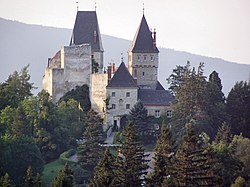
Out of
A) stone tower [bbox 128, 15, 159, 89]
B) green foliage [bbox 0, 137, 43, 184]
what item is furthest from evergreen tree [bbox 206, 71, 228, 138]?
green foliage [bbox 0, 137, 43, 184]

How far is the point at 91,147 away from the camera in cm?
5188

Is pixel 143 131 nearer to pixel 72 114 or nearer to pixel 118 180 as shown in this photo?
pixel 72 114

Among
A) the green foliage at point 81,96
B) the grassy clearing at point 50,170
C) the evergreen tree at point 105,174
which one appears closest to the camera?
the evergreen tree at point 105,174

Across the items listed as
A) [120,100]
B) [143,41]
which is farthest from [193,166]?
[143,41]

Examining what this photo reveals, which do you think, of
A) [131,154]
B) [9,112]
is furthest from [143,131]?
[131,154]

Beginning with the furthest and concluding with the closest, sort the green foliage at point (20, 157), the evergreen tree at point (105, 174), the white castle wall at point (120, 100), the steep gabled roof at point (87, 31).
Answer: the steep gabled roof at point (87, 31)
the white castle wall at point (120, 100)
the green foliage at point (20, 157)
the evergreen tree at point (105, 174)

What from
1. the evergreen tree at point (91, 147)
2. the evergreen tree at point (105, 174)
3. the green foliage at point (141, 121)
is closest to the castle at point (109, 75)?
the green foliage at point (141, 121)

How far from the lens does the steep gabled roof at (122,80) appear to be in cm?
6012

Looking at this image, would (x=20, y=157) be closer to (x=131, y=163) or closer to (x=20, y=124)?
(x=20, y=124)

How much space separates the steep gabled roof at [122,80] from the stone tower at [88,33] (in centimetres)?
950

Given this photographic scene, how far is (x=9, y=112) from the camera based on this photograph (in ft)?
190

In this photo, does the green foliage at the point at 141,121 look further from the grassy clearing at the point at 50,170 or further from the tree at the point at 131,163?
the tree at the point at 131,163

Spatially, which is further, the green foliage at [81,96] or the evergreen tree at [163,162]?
the green foliage at [81,96]

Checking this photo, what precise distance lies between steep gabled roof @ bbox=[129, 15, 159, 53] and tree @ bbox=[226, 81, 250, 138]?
31.0ft
